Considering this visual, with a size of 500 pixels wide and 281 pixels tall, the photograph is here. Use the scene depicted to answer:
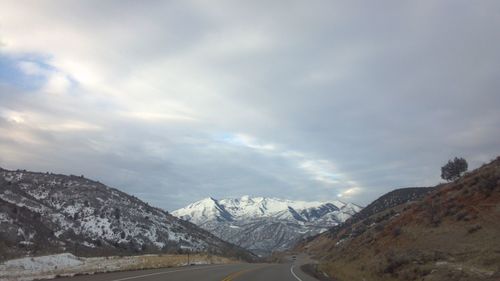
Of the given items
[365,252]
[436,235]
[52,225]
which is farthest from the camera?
[52,225]

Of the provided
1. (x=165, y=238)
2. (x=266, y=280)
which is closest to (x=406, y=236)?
(x=266, y=280)

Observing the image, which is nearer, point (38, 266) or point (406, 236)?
point (406, 236)

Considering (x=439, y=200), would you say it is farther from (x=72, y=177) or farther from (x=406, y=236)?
(x=72, y=177)

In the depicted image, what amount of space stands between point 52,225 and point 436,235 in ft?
364

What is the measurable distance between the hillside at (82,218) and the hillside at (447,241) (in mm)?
72491

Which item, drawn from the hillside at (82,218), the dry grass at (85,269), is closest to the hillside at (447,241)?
the dry grass at (85,269)

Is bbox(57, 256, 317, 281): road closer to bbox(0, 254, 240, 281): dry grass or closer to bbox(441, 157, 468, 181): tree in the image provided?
bbox(0, 254, 240, 281): dry grass

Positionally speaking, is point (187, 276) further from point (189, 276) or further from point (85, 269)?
point (85, 269)

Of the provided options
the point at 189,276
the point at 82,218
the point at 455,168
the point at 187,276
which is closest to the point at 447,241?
the point at 189,276

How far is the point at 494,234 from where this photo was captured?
2642 centimetres

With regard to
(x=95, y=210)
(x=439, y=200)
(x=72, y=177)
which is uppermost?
(x=72, y=177)

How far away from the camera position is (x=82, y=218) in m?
144

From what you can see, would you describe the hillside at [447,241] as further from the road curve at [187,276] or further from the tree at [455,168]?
the tree at [455,168]

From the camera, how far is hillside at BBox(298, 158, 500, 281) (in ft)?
70.5
